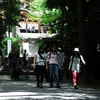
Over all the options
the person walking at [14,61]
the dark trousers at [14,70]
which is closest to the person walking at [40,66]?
Result: the person walking at [14,61]

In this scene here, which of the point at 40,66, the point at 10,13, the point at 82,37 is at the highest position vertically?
the point at 10,13

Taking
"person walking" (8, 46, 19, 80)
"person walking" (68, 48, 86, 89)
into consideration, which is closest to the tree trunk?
"person walking" (68, 48, 86, 89)

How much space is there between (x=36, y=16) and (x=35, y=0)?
9.24 ft

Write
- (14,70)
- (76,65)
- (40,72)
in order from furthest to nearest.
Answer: (14,70) → (76,65) → (40,72)

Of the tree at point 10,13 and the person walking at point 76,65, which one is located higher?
the tree at point 10,13

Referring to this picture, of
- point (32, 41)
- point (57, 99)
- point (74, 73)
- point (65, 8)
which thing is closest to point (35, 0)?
point (32, 41)

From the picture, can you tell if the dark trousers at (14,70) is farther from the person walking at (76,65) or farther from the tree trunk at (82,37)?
the person walking at (76,65)

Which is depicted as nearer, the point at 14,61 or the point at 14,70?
the point at 14,61

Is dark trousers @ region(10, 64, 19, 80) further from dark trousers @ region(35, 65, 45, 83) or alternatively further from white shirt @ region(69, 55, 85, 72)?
white shirt @ region(69, 55, 85, 72)

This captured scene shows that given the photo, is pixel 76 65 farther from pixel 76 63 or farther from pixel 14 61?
pixel 14 61

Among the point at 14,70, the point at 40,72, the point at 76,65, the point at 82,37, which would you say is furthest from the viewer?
the point at 14,70

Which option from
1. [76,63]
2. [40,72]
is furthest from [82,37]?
[40,72]

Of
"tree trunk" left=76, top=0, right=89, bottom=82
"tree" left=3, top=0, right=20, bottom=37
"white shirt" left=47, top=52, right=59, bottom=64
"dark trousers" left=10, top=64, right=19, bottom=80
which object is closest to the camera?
"white shirt" left=47, top=52, right=59, bottom=64

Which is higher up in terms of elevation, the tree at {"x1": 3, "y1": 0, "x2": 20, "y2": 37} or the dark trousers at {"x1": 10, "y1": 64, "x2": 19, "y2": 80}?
the tree at {"x1": 3, "y1": 0, "x2": 20, "y2": 37}
